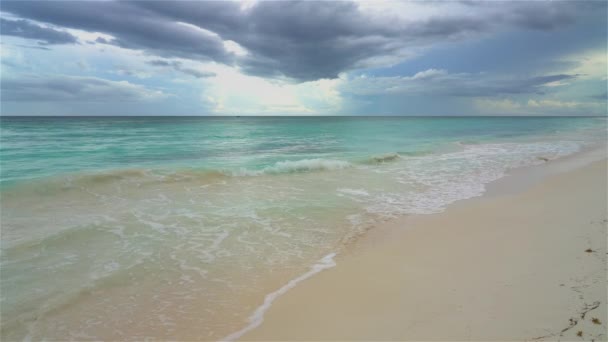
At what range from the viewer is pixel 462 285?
4.58m

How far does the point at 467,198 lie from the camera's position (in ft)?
33.6

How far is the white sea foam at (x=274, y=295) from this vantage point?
13.0 ft

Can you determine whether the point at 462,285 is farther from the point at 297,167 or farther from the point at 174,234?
the point at 297,167

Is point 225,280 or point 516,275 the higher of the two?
point 516,275

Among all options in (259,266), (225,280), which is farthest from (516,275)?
(225,280)

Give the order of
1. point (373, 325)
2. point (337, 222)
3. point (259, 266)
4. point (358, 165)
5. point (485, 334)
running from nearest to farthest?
1. point (485, 334)
2. point (373, 325)
3. point (259, 266)
4. point (337, 222)
5. point (358, 165)

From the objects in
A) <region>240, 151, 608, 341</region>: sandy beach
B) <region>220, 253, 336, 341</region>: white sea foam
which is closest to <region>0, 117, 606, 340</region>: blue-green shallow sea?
<region>220, 253, 336, 341</region>: white sea foam

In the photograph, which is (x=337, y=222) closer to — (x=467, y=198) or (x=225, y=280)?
(x=225, y=280)

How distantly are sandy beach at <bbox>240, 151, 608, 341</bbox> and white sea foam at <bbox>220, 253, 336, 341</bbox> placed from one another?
9 cm

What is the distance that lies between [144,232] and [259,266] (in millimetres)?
3283

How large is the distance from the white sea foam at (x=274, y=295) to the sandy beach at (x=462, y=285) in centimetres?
9

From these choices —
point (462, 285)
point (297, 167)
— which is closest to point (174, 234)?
point (462, 285)

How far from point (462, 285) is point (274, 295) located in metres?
2.58

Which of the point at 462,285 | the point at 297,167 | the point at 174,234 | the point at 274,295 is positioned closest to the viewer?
the point at 462,285
